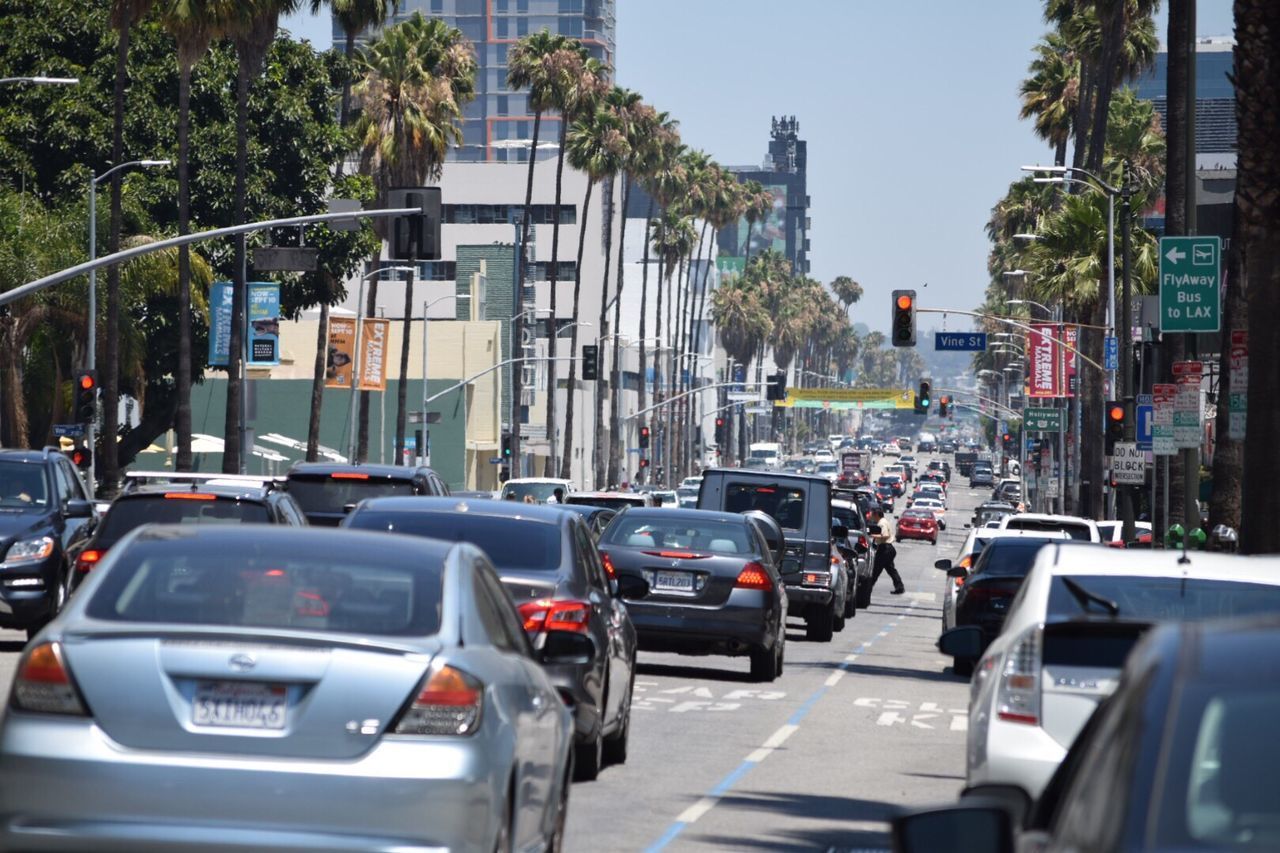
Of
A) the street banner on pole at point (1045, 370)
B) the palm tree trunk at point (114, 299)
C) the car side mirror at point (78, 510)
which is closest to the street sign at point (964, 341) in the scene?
the street banner on pole at point (1045, 370)

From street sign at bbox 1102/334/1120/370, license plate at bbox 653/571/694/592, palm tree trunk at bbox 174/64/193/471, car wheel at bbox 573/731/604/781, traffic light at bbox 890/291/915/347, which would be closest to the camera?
car wheel at bbox 573/731/604/781

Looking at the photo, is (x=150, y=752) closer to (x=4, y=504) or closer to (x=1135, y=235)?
(x=4, y=504)

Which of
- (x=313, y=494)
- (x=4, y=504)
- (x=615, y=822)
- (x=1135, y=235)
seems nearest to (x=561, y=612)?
(x=615, y=822)

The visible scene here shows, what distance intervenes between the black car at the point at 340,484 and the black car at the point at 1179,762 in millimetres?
17909

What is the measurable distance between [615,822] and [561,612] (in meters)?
1.92

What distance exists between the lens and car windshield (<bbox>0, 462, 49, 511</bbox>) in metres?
23.2

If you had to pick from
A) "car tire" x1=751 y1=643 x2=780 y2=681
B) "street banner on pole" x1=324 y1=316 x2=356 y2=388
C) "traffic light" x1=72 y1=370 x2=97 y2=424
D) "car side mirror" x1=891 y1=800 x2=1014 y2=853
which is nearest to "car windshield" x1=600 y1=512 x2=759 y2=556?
"car tire" x1=751 y1=643 x2=780 y2=681

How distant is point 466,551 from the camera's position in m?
9.17

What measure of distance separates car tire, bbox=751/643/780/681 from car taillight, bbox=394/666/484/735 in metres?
14.9

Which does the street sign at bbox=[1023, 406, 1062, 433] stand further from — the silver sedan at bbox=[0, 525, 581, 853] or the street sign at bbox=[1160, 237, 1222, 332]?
Result: the silver sedan at bbox=[0, 525, 581, 853]

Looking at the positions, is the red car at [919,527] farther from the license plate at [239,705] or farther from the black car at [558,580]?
the license plate at [239,705]

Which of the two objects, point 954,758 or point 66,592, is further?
point 66,592

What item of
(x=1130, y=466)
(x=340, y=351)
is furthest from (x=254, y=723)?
(x=340, y=351)

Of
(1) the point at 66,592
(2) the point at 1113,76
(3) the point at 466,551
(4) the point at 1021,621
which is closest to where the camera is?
(3) the point at 466,551
